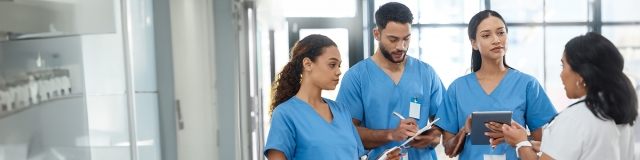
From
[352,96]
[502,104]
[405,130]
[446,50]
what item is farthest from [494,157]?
[446,50]

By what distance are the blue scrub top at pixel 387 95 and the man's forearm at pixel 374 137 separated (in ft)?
0.19

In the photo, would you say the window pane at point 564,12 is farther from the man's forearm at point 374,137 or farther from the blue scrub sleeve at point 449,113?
the man's forearm at point 374,137

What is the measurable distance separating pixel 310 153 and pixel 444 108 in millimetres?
628

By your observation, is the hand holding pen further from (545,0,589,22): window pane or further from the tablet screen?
(545,0,589,22): window pane

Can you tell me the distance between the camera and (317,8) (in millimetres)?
4590

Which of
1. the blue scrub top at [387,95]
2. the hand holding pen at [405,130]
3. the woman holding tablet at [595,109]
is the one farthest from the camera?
the blue scrub top at [387,95]

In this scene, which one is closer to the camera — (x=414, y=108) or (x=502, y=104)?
(x=502, y=104)

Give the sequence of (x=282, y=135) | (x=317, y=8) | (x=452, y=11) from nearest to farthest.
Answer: (x=282, y=135) → (x=317, y=8) → (x=452, y=11)

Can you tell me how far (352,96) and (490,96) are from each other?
1.61ft

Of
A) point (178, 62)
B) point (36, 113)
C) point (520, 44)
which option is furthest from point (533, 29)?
point (36, 113)

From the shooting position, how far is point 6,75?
4.82 feet

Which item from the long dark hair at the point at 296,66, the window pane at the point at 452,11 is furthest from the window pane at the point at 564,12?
the long dark hair at the point at 296,66

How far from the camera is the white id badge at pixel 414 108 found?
2.00 meters

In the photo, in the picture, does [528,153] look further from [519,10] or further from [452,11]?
[519,10]
